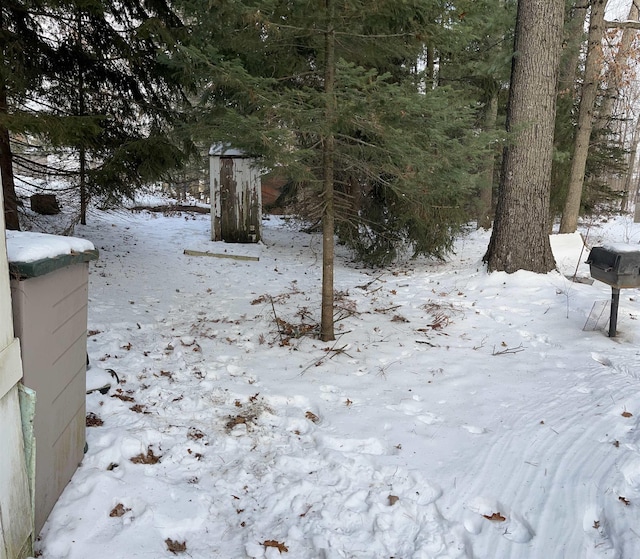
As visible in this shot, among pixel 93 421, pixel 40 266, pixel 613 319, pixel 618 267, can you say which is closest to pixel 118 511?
pixel 93 421

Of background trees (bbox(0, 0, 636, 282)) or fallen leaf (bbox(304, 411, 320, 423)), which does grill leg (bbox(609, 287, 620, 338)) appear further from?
fallen leaf (bbox(304, 411, 320, 423))

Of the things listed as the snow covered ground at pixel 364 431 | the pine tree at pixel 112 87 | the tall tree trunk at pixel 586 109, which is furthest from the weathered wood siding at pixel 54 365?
the tall tree trunk at pixel 586 109

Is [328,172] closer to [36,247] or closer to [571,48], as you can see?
[36,247]

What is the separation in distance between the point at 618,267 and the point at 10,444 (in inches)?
180

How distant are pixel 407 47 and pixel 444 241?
15.5 feet

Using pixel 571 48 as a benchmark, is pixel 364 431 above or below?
below

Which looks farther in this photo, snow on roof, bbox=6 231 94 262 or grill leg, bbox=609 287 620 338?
grill leg, bbox=609 287 620 338

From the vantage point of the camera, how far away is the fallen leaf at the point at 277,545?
7.26 feet

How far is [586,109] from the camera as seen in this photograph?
10617 mm

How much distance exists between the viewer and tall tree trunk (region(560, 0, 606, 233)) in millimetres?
9797

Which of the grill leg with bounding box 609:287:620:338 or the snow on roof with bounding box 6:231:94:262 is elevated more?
the snow on roof with bounding box 6:231:94:262

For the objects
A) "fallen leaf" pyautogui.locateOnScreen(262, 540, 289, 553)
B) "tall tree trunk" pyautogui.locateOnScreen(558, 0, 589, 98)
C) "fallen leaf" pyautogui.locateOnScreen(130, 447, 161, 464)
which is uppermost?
"tall tree trunk" pyautogui.locateOnScreen(558, 0, 589, 98)

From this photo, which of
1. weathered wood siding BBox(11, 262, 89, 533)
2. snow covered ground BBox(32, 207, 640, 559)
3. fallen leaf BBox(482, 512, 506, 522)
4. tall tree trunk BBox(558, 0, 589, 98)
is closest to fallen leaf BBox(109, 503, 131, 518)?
snow covered ground BBox(32, 207, 640, 559)

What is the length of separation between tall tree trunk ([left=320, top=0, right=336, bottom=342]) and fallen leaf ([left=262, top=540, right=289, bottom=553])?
277 centimetres
